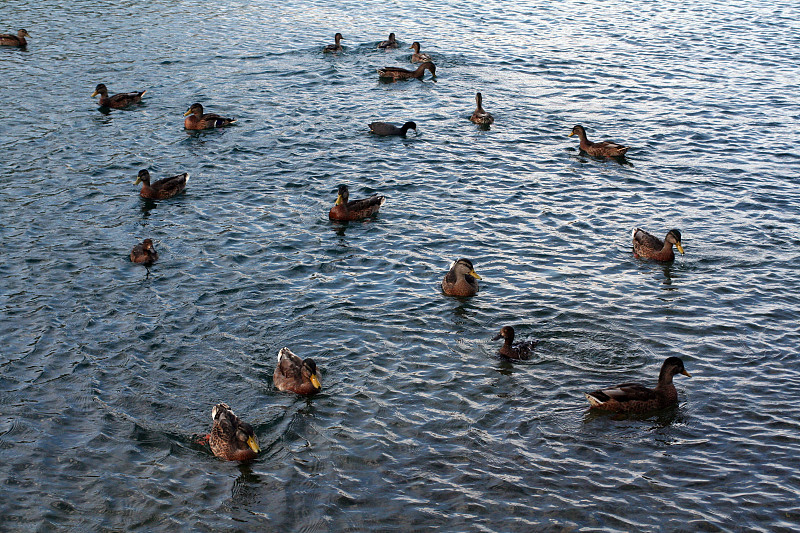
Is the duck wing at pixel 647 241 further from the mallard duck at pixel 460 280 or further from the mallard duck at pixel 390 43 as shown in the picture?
the mallard duck at pixel 390 43

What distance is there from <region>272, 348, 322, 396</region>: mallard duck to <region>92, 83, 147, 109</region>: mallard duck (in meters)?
15.4

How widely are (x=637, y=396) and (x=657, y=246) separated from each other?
17.1 feet

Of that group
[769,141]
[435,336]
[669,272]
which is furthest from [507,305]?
[769,141]

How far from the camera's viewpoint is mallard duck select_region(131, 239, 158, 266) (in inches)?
616

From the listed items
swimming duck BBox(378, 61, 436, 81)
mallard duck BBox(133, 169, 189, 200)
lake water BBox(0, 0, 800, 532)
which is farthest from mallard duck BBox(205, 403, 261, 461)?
swimming duck BBox(378, 61, 436, 81)

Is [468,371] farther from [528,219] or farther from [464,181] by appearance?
[464,181]

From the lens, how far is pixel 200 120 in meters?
22.6

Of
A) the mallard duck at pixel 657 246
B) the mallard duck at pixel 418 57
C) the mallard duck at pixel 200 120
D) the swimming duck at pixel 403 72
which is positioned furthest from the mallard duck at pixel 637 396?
the mallard duck at pixel 418 57

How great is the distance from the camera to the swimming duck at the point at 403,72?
27.7m

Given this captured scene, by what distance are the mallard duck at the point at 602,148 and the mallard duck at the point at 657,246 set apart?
533 centimetres

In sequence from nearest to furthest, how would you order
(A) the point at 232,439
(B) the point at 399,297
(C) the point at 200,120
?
1. (A) the point at 232,439
2. (B) the point at 399,297
3. (C) the point at 200,120

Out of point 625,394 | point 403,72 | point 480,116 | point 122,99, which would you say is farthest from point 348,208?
point 403,72

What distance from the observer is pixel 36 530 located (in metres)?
9.55

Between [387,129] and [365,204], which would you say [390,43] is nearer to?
[387,129]
